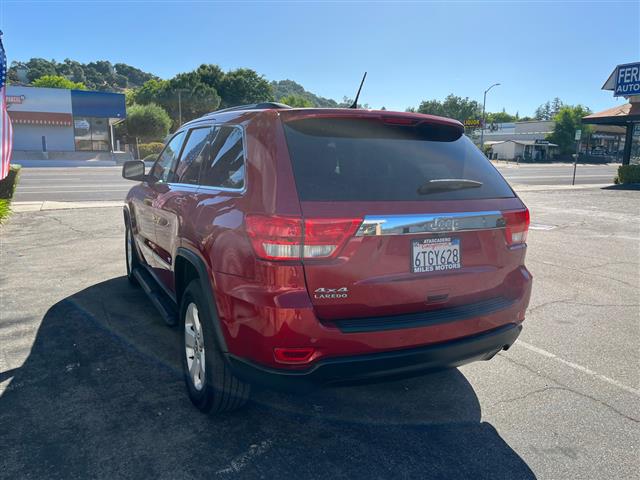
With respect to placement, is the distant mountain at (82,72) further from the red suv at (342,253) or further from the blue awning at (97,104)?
the red suv at (342,253)

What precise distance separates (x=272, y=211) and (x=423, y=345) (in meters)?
1.10

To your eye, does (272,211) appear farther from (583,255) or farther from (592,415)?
(583,255)

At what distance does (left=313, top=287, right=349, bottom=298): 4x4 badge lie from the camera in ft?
7.99

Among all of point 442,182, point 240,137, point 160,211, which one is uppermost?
point 240,137

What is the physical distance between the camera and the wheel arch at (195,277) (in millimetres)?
2718

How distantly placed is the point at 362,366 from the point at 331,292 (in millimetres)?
419

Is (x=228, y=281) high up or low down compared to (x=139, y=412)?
up

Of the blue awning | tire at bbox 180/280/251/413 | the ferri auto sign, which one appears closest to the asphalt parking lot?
tire at bbox 180/280/251/413

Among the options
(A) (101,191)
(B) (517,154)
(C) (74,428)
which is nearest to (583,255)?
(C) (74,428)

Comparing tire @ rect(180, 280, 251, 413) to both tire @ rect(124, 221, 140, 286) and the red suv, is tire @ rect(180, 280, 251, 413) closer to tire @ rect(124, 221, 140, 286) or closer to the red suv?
the red suv

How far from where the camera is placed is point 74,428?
296 centimetres

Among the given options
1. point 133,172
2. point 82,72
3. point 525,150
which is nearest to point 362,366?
point 133,172

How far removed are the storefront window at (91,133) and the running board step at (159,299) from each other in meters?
46.1

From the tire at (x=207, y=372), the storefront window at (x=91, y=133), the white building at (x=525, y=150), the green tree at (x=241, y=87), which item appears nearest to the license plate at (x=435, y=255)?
the tire at (x=207, y=372)
